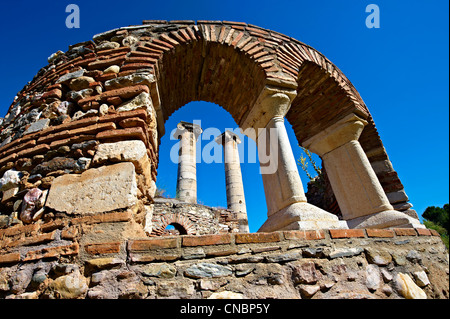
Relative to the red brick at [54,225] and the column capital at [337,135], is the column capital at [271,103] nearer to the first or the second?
the column capital at [337,135]

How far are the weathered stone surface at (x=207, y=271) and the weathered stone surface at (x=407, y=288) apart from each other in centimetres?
121

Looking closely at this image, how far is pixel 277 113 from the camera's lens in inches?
99.7

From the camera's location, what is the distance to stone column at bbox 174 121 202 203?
35.4 feet

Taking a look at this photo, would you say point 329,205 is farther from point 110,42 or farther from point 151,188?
point 110,42

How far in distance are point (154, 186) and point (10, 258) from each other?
1.15m

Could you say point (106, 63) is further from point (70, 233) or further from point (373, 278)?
point (373, 278)

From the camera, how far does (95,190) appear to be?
5.07 ft

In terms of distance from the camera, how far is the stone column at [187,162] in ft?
35.4

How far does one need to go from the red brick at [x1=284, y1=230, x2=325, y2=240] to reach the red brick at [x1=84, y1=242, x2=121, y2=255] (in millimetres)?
1083

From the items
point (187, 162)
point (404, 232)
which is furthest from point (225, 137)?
point (404, 232)

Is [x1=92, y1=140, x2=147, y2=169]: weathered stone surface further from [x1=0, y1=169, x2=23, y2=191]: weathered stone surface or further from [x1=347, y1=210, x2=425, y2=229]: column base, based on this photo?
[x1=347, y1=210, x2=425, y2=229]: column base

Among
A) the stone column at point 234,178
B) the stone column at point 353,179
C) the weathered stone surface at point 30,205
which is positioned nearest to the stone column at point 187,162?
the stone column at point 234,178

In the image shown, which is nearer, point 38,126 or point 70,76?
point 38,126
